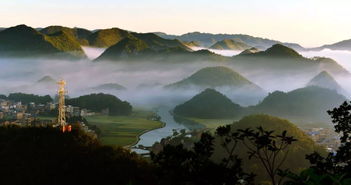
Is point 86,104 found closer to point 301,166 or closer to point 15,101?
point 15,101

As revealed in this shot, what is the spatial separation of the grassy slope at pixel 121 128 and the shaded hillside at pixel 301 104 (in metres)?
57.1

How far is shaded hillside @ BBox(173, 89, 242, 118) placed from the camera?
161750mm

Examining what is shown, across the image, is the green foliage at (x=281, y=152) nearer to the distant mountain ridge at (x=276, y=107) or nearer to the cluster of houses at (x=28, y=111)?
the cluster of houses at (x=28, y=111)

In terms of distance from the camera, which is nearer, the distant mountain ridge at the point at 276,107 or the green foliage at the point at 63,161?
the green foliage at the point at 63,161

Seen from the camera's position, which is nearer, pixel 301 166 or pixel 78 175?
pixel 78 175

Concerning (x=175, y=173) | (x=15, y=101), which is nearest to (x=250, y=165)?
(x=175, y=173)

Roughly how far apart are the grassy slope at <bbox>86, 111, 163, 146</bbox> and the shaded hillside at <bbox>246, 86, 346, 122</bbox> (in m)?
57.1

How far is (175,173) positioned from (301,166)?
2333 inches

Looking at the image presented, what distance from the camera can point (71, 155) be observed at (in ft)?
136

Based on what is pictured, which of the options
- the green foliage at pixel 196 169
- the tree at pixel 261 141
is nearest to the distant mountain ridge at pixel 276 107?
the tree at pixel 261 141

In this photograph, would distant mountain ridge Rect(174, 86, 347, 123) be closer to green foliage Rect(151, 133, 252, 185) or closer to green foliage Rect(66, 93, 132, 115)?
green foliage Rect(66, 93, 132, 115)

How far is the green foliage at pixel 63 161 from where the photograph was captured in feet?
124

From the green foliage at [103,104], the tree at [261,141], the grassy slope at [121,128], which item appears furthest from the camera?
the green foliage at [103,104]

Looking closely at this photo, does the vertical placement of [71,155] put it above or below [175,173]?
below
